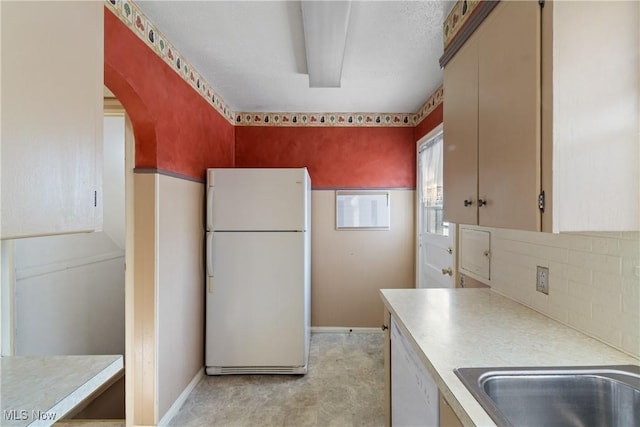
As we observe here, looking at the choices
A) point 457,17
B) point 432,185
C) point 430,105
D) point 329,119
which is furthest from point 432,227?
point 457,17

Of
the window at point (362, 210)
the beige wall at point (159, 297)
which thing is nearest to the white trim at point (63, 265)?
the beige wall at point (159, 297)

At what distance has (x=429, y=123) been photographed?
113 inches

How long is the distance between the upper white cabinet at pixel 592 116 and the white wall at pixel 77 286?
297 centimetres

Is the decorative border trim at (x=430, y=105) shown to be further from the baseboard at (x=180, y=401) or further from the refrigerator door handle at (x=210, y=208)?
the baseboard at (x=180, y=401)

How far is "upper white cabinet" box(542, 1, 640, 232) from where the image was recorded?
811 mm

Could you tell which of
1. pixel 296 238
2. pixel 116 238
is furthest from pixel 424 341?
pixel 116 238

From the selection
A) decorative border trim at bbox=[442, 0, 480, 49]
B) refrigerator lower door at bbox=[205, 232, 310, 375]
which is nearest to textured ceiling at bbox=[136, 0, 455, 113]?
decorative border trim at bbox=[442, 0, 480, 49]

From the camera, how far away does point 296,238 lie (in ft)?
8.09

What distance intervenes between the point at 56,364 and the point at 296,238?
1.72m

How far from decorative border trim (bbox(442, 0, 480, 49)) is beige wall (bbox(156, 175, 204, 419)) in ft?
6.41

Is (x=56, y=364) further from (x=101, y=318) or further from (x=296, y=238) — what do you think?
(x=101, y=318)

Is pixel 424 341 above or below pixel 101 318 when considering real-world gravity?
above

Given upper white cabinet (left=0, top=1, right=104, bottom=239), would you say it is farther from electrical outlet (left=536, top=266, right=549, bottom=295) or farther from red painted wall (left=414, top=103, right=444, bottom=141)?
red painted wall (left=414, top=103, right=444, bottom=141)

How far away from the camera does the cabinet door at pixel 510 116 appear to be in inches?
34.3
